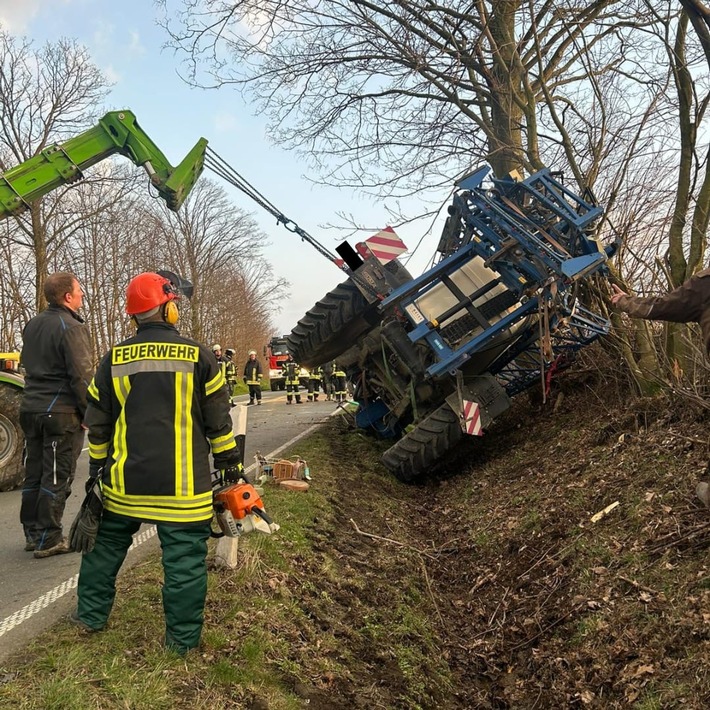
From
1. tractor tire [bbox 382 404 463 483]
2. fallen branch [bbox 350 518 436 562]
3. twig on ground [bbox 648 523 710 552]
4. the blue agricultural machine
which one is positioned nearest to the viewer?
twig on ground [bbox 648 523 710 552]

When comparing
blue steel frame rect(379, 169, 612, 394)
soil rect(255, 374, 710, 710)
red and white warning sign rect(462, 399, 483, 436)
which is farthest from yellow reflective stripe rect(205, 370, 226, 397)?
red and white warning sign rect(462, 399, 483, 436)

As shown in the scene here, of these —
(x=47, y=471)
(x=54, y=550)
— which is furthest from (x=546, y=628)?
(x=47, y=471)

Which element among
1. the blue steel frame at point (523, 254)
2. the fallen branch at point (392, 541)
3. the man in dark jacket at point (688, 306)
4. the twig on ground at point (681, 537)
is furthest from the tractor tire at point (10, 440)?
the man in dark jacket at point (688, 306)

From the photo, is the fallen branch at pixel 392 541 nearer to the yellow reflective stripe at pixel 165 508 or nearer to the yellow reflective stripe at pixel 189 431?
the yellow reflective stripe at pixel 165 508

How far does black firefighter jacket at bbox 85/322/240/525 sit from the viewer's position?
2.86 meters

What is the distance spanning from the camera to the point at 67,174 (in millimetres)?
7598

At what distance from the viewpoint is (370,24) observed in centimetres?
891

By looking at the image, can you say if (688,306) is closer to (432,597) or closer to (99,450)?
(432,597)

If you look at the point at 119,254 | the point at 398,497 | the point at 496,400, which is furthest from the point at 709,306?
the point at 119,254

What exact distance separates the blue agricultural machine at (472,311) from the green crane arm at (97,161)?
250cm

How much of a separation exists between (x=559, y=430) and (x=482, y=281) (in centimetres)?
192

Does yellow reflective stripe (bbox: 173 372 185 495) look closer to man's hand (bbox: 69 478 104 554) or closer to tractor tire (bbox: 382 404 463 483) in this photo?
man's hand (bbox: 69 478 104 554)

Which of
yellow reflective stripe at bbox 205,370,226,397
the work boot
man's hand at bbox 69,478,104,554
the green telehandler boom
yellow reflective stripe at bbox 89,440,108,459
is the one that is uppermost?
the green telehandler boom

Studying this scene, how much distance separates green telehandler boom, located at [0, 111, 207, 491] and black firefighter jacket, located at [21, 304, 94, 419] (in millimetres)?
2573
